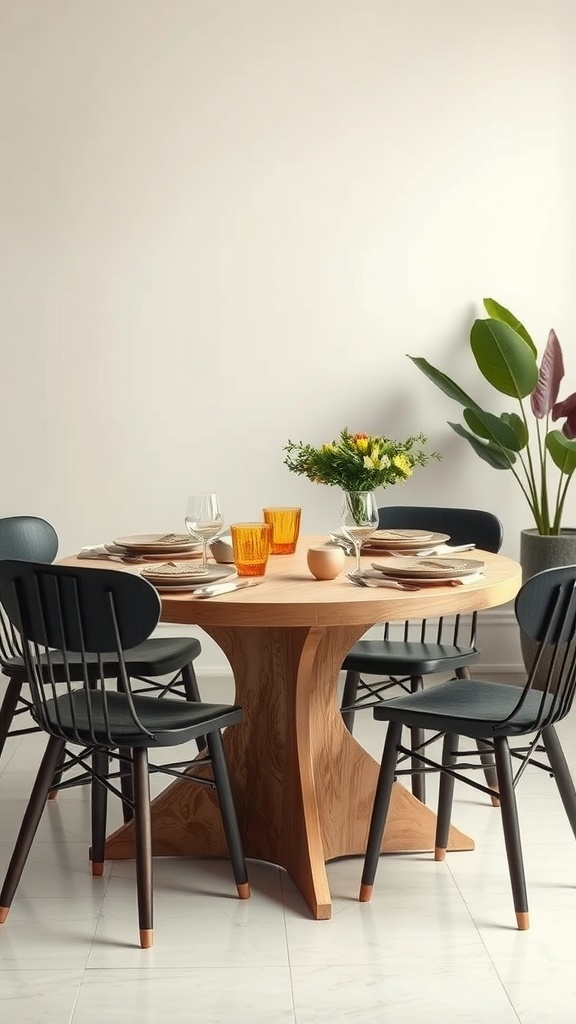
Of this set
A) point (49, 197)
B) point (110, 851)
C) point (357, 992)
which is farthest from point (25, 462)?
point (357, 992)

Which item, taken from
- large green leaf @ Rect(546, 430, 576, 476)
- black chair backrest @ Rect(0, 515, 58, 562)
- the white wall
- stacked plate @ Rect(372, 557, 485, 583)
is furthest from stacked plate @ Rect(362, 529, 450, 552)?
the white wall

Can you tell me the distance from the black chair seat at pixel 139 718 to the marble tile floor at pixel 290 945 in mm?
440

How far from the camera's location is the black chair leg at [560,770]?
2.75m

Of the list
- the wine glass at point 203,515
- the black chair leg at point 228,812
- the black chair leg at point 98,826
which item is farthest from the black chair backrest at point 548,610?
the black chair leg at point 98,826

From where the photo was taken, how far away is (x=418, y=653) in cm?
333

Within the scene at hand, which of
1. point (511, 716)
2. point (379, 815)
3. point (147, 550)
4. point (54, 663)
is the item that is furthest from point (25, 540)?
point (511, 716)

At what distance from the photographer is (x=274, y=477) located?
5.04 m

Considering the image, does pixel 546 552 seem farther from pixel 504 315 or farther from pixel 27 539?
pixel 27 539

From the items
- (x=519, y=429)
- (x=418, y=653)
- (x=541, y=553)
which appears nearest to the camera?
(x=418, y=653)

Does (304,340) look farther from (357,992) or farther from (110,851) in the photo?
(357,992)

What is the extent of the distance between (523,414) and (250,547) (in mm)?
2072

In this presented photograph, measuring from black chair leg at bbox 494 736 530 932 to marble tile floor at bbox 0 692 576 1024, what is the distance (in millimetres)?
60

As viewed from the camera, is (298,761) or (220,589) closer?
(220,589)

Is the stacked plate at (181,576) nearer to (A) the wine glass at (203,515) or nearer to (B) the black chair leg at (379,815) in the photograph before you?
(A) the wine glass at (203,515)
